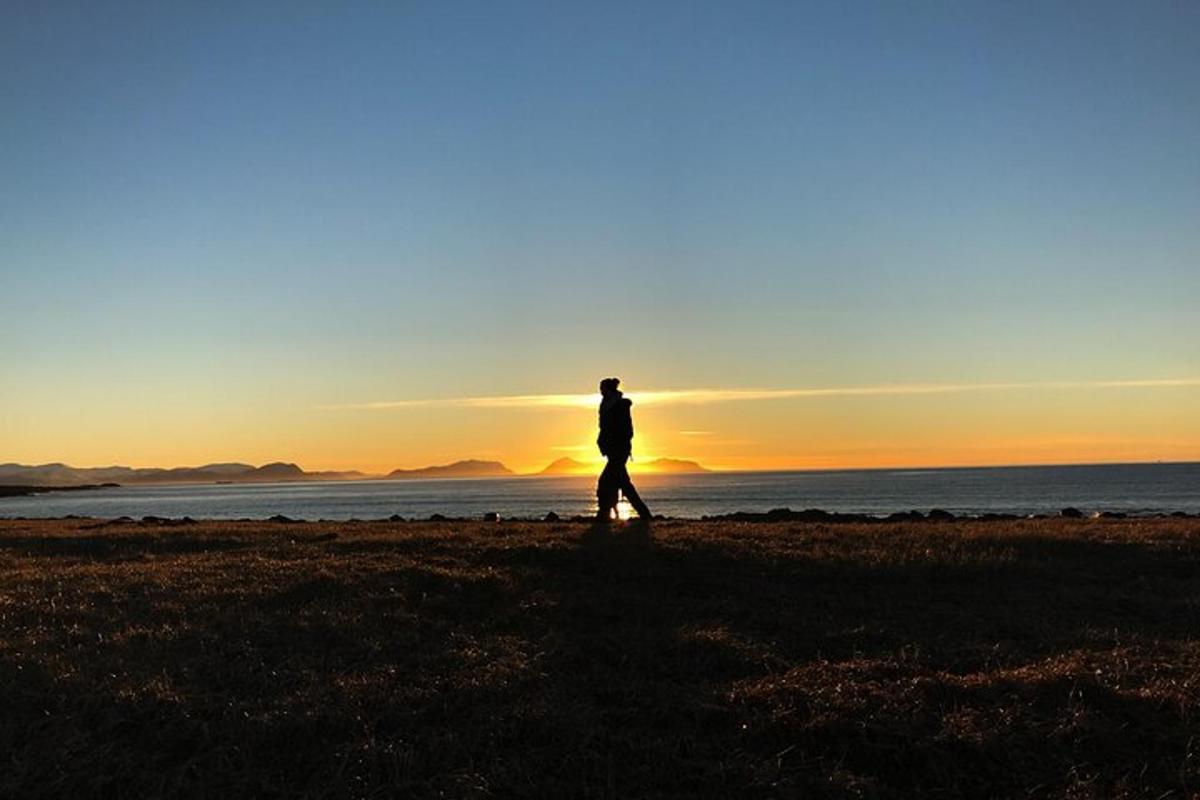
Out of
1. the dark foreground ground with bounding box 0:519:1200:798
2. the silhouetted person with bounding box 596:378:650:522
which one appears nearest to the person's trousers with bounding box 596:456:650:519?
the silhouetted person with bounding box 596:378:650:522

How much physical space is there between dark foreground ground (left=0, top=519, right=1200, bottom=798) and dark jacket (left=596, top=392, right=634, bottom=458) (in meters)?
4.48

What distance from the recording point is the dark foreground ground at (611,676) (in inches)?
247

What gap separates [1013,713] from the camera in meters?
6.93

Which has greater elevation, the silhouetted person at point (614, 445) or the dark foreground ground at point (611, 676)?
the silhouetted person at point (614, 445)

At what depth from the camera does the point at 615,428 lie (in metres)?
17.6

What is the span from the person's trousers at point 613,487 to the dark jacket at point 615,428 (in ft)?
0.53

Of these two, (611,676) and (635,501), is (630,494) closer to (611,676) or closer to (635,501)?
(635,501)

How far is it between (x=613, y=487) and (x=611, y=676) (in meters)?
9.92

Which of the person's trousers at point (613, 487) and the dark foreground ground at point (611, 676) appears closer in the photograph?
the dark foreground ground at point (611, 676)

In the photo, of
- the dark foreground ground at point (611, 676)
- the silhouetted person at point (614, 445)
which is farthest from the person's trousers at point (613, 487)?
the dark foreground ground at point (611, 676)

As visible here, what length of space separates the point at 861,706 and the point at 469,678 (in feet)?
9.85

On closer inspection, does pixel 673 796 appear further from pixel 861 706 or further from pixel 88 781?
pixel 88 781

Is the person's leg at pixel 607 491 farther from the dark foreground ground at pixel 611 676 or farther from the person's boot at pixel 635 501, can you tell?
the dark foreground ground at pixel 611 676

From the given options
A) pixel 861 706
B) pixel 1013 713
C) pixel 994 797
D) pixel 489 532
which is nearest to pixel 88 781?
pixel 861 706
